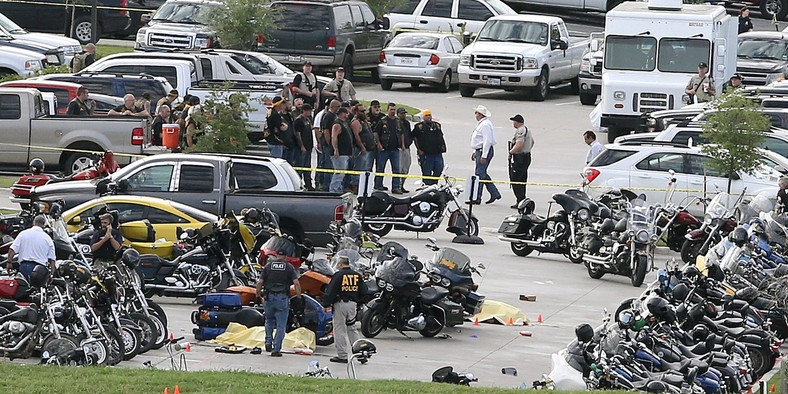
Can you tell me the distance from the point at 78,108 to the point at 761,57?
59.9 ft

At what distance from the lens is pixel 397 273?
61.4 ft

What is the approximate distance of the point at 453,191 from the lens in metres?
25.2

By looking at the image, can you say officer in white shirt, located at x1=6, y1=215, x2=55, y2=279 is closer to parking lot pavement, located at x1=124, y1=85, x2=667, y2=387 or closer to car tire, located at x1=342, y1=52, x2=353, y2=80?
parking lot pavement, located at x1=124, y1=85, x2=667, y2=387

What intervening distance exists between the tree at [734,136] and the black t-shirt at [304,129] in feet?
22.2

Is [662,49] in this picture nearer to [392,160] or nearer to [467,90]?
[467,90]

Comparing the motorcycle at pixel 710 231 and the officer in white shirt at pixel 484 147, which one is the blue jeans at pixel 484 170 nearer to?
the officer in white shirt at pixel 484 147

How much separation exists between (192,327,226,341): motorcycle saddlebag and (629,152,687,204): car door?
10.1 metres

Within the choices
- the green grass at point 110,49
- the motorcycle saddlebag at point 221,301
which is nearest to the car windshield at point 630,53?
the green grass at point 110,49

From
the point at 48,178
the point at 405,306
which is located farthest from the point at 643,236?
the point at 48,178

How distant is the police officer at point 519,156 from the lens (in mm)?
27953

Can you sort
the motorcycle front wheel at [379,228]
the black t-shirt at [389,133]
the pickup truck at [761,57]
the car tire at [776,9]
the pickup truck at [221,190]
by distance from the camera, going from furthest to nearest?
the car tire at [776,9] → the pickup truck at [761,57] → the black t-shirt at [389,133] → the motorcycle front wheel at [379,228] → the pickup truck at [221,190]

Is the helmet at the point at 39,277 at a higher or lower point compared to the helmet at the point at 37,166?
higher

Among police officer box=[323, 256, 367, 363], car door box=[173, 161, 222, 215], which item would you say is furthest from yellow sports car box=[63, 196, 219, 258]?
police officer box=[323, 256, 367, 363]

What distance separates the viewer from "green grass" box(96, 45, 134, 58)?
4128 cm
